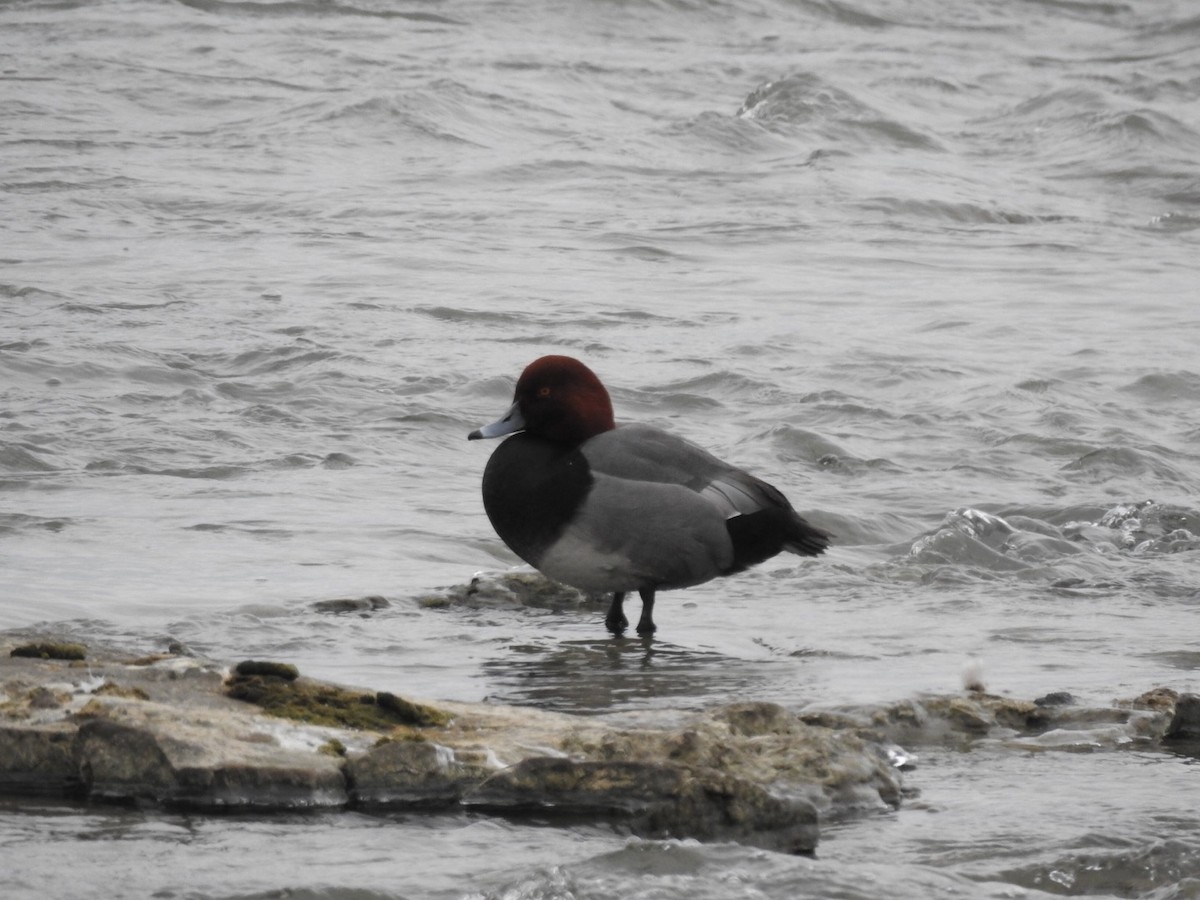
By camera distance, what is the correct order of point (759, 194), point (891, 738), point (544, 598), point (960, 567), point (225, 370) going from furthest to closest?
point (759, 194), point (225, 370), point (960, 567), point (544, 598), point (891, 738)

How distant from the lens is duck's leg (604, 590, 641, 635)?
6.86 metres

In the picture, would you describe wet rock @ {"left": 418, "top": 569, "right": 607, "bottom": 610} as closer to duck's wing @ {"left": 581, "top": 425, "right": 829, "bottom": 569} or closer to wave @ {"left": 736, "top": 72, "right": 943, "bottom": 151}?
duck's wing @ {"left": 581, "top": 425, "right": 829, "bottom": 569}

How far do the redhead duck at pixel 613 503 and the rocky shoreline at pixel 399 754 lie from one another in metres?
1.74

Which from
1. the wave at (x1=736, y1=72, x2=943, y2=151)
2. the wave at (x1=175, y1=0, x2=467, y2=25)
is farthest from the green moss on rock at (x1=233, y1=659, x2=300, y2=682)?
the wave at (x1=175, y1=0, x2=467, y2=25)

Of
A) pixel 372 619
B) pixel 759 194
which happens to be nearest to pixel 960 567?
pixel 372 619

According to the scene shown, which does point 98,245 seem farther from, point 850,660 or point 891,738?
point 891,738

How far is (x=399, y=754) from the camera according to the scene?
14.1ft

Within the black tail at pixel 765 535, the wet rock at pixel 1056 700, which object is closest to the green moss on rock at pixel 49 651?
the wet rock at pixel 1056 700

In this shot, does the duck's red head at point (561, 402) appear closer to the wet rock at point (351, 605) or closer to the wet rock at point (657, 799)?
the wet rock at point (351, 605)

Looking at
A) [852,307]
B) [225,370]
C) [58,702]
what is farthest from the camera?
[852,307]

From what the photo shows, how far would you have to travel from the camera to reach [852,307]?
13.7 meters

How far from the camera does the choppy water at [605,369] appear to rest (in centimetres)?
430

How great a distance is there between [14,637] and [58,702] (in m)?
0.77

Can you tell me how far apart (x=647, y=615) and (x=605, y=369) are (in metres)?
5.01
